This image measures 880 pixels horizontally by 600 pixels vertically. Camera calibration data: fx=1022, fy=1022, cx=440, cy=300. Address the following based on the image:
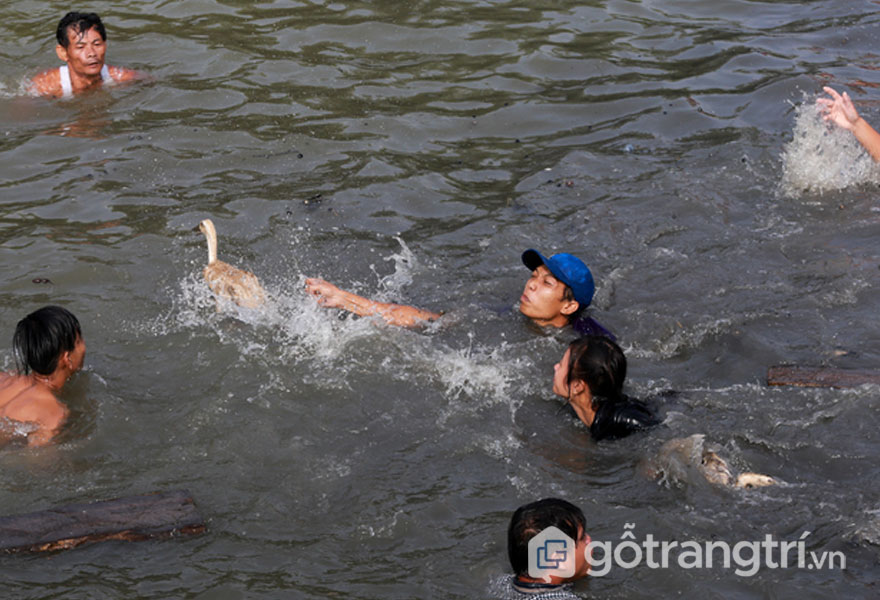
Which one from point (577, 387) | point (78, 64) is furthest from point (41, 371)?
point (78, 64)

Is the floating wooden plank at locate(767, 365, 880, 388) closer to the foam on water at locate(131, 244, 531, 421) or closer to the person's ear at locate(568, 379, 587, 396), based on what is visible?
the person's ear at locate(568, 379, 587, 396)

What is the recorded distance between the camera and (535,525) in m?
4.17

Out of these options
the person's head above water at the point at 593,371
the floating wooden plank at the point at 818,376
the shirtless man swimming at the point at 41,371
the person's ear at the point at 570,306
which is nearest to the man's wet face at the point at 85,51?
the shirtless man swimming at the point at 41,371

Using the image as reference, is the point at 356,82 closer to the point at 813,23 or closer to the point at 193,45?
the point at 193,45

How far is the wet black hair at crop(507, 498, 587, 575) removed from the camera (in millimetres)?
4176

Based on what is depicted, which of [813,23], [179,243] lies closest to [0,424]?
[179,243]

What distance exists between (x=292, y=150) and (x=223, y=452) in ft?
13.7

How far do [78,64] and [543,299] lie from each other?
235 inches

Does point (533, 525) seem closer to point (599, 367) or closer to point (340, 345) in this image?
point (599, 367)

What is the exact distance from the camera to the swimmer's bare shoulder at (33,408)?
564 centimetres

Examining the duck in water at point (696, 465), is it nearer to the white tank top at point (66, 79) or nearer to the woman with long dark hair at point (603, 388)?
the woman with long dark hair at point (603, 388)

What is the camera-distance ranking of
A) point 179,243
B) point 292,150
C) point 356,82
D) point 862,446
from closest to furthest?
point 862,446 < point 179,243 < point 292,150 < point 356,82

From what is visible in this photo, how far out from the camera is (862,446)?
17.5 ft

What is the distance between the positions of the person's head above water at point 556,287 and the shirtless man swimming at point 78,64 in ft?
18.6
